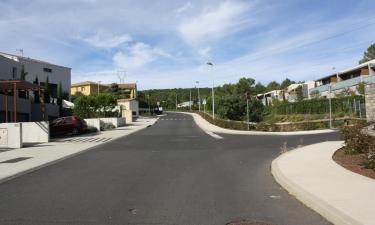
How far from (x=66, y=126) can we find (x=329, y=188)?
28.4 metres

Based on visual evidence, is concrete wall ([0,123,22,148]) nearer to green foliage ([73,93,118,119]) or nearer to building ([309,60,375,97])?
green foliage ([73,93,118,119])

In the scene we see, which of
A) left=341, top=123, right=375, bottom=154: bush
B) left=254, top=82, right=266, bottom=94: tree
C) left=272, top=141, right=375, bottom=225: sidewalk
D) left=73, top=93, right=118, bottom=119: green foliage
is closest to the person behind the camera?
left=272, top=141, right=375, bottom=225: sidewalk

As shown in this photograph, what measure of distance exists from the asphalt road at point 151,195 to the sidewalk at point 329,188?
25 cm

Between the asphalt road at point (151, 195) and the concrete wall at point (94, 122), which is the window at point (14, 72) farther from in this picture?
the asphalt road at point (151, 195)

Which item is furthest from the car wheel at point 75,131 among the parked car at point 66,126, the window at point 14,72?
the window at point 14,72

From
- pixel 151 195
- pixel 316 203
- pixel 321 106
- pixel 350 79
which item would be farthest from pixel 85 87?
pixel 316 203

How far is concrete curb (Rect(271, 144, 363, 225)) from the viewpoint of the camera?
652 centimetres

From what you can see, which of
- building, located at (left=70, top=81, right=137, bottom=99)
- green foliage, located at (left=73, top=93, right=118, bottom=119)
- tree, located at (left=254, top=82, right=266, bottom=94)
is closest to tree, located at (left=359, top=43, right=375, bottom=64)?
tree, located at (left=254, top=82, right=266, bottom=94)

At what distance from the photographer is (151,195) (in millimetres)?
8961

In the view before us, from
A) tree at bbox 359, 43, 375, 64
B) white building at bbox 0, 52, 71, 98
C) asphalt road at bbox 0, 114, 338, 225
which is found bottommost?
asphalt road at bbox 0, 114, 338, 225

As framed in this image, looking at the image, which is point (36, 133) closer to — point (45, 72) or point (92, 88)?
point (45, 72)

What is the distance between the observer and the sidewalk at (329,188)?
267 inches

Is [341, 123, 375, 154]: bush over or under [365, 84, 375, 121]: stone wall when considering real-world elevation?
under

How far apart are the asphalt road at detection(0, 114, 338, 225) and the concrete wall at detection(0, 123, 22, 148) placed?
8.61 meters
